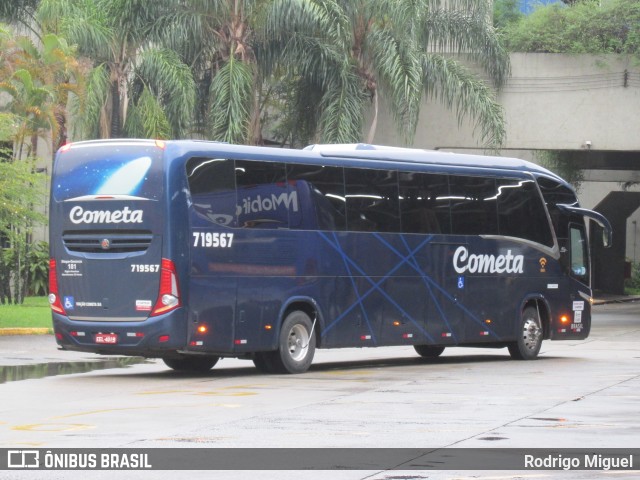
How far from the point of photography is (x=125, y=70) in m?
38.2

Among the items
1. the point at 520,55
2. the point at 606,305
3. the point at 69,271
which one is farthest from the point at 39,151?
the point at 69,271

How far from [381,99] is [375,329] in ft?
69.2

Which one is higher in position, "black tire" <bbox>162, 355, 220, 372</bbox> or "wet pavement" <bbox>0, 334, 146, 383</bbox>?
"black tire" <bbox>162, 355, 220, 372</bbox>

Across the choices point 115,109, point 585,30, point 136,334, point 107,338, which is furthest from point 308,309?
point 585,30

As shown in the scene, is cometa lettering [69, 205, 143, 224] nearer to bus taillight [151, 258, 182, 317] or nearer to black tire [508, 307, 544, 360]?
bus taillight [151, 258, 182, 317]

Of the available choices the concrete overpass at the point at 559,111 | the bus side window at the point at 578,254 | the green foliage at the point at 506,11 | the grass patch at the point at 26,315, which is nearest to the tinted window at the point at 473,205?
the bus side window at the point at 578,254

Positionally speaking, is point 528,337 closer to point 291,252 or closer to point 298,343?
point 298,343

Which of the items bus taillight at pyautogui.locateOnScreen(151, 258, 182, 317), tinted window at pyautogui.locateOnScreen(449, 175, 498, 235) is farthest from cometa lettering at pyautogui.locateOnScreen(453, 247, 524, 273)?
bus taillight at pyautogui.locateOnScreen(151, 258, 182, 317)

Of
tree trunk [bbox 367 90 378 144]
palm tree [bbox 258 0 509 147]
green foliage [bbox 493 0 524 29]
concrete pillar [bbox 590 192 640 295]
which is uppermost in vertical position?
green foliage [bbox 493 0 524 29]

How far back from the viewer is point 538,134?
42.7 meters

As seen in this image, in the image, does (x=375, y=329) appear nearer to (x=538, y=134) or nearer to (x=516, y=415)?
(x=516, y=415)

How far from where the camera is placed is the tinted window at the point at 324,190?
1998 centimetres

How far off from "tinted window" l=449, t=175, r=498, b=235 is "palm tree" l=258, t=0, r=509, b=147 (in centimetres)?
1442

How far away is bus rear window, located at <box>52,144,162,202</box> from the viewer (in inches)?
723
